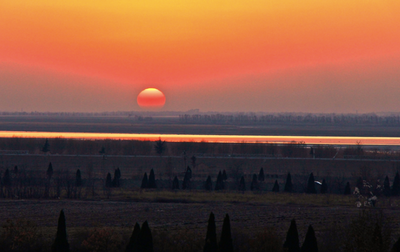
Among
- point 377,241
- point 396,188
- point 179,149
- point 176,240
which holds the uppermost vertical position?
point 179,149

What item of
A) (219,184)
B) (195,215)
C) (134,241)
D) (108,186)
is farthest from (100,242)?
(219,184)

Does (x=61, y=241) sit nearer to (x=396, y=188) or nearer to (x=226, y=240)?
(x=226, y=240)

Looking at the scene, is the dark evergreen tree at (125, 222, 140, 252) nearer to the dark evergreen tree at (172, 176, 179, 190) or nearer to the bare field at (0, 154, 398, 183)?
the dark evergreen tree at (172, 176, 179, 190)

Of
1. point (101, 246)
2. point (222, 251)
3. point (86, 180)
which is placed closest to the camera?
point (222, 251)

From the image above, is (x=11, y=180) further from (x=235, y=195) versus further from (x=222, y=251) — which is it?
(x=222, y=251)

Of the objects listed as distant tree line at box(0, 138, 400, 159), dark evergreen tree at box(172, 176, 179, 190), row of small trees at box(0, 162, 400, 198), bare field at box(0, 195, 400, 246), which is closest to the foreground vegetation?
bare field at box(0, 195, 400, 246)

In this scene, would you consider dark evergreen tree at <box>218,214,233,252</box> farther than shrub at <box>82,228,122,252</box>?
No

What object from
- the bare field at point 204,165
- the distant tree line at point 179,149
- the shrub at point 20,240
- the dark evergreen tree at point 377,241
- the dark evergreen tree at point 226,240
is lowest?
the shrub at point 20,240

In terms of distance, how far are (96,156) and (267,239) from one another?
3644 centimetres

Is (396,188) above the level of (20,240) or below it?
above

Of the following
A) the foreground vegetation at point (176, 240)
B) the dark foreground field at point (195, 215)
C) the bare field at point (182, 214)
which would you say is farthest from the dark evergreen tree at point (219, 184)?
the foreground vegetation at point (176, 240)

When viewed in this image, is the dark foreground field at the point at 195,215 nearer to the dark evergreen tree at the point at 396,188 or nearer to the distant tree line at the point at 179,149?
the dark evergreen tree at the point at 396,188

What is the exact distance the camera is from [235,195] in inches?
1190

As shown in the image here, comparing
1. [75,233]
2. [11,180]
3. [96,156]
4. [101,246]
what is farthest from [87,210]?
[96,156]
